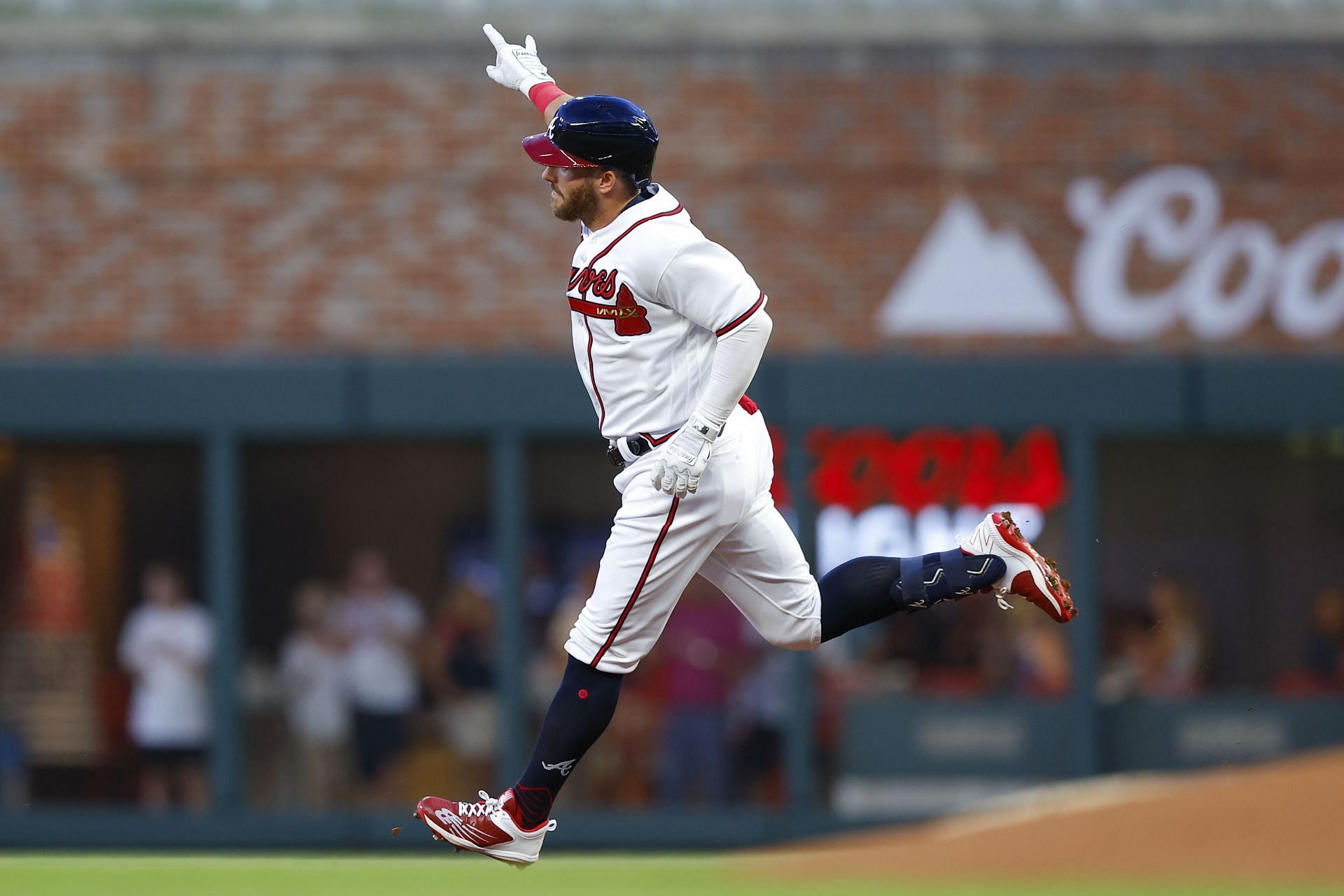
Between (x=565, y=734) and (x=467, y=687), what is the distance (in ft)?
22.6

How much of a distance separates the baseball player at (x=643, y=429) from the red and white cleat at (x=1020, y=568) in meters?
0.28

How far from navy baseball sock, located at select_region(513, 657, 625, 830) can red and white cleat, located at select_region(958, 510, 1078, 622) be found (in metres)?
1.19

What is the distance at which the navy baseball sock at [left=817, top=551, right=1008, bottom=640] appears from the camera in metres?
5.36

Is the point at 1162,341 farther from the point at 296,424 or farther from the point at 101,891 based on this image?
the point at 101,891

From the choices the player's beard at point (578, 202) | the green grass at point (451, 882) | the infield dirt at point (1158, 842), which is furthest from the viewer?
the infield dirt at point (1158, 842)

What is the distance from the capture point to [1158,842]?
9078 millimetres

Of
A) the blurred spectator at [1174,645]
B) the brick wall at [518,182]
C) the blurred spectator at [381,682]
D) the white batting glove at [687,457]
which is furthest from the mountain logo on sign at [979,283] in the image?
the white batting glove at [687,457]

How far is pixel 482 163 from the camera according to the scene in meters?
11.9

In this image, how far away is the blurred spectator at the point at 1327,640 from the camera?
11891 millimetres

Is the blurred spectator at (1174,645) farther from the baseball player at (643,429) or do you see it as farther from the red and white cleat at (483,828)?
the red and white cleat at (483,828)

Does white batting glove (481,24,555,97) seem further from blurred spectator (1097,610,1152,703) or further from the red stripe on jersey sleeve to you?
blurred spectator (1097,610,1152,703)

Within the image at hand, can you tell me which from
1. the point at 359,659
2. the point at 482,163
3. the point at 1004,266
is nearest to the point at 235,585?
the point at 359,659

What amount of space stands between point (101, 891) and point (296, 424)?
18.7 feet

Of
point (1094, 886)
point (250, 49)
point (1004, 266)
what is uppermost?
point (250, 49)
